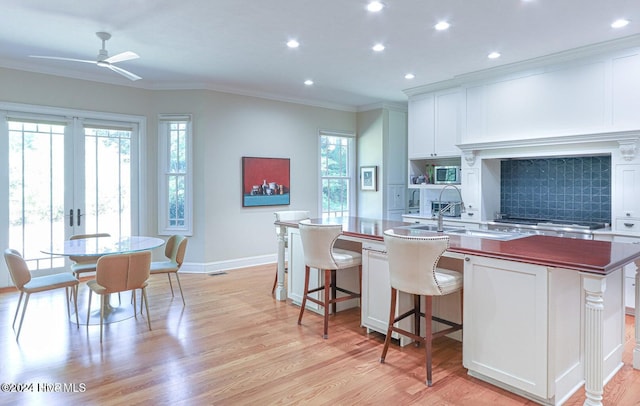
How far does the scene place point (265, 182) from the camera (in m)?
6.56

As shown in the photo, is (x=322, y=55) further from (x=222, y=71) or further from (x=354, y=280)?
(x=354, y=280)

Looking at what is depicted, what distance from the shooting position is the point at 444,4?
323 centimetres

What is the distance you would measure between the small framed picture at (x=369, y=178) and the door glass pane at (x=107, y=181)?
409 cm

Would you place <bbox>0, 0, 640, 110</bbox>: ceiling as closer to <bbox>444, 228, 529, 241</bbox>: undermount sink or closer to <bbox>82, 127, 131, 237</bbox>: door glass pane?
<bbox>82, 127, 131, 237</bbox>: door glass pane

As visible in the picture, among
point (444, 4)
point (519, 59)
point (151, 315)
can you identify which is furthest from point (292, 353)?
point (519, 59)

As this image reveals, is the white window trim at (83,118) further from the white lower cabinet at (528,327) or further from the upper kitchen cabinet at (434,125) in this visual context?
the white lower cabinet at (528,327)

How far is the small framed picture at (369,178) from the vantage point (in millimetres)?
7438

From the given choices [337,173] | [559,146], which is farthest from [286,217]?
[559,146]

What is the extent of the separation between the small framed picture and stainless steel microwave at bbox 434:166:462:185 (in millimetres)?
1637

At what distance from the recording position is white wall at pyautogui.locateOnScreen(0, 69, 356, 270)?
18.1ft

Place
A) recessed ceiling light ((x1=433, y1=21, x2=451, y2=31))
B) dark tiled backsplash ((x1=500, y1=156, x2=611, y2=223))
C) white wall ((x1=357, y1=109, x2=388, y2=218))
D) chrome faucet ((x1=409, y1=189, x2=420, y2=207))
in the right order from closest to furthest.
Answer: recessed ceiling light ((x1=433, y1=21, x2=451, y2=31)) < dark tiled backsplash ((x1=500, y1=156, x2=611, y2=223)) < white wall ((x1=357, y1=109, x2=388, y2=218)) < chrome faucet ((x1=409, y1=189, x2=420, y2=207))

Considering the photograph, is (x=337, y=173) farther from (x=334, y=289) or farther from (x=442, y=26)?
(x=442, y=26)

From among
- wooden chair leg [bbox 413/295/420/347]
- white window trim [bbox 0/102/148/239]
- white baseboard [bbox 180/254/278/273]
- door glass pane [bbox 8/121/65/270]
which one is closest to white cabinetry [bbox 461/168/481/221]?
wooden chair leg [bbox 413/295/420/347]

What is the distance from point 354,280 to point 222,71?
324 cm
